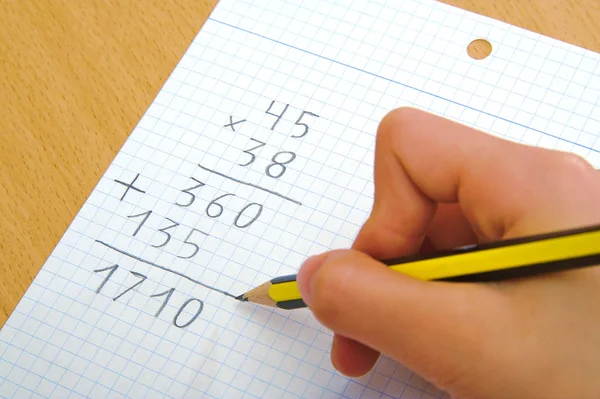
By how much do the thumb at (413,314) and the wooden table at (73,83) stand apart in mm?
334

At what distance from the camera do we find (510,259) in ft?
1.39

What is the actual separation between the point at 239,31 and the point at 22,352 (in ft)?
1.33

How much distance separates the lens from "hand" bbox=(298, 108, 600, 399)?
418 millimetres

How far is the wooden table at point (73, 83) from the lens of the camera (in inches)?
25.8

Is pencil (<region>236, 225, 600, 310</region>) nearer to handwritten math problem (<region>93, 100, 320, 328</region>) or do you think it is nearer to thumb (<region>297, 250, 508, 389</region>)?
thumb (<region>297, 250, 508, 389</region>)

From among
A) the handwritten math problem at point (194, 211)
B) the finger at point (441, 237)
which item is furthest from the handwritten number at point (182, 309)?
the finger at point (441, 237)

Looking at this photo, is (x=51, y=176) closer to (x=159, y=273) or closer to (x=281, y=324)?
(x=159, y=273)

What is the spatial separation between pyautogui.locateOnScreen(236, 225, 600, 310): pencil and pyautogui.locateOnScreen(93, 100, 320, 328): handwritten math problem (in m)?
0.20

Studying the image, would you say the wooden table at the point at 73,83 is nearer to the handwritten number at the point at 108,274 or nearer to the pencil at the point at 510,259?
the handwritten number at the point at 108,274

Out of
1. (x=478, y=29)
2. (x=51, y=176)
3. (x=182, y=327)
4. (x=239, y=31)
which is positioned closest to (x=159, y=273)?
(x=182, y=327)

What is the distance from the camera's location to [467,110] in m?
0.67

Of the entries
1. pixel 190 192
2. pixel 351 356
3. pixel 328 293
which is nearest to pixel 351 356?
pixel 351 356

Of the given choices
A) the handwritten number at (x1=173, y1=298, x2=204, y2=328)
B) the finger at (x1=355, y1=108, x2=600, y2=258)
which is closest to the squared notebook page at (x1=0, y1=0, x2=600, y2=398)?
the handwritten number at (x1=173, y1=298, x2=204, y2=328)

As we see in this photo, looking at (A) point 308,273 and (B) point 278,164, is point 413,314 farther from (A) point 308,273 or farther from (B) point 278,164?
(B) point 278,164
